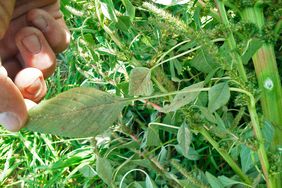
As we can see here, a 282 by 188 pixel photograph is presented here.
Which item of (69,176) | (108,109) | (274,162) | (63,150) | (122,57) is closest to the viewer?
(108,109)

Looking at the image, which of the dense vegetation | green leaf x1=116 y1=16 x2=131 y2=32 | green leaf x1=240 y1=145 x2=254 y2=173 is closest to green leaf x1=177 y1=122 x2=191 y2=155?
the dense vegetation

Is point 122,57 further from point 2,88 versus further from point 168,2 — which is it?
point 2,88

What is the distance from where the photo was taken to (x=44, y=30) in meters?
0.95

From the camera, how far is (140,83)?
724 mm

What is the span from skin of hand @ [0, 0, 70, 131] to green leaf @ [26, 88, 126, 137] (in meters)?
0.12

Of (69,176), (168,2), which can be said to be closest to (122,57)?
(168,2)

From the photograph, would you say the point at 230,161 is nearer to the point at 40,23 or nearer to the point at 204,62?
the point at 204,62

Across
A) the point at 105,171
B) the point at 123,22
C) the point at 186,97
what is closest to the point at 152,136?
the point at 105,171

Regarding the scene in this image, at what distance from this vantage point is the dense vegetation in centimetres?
73

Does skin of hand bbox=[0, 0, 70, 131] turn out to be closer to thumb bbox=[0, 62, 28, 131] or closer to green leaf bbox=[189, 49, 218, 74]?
thumb bbox=[0, 62, 28, 131]

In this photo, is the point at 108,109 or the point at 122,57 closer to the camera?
the point at 108,109

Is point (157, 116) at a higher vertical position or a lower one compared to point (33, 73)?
lower

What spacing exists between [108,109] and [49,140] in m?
0.89

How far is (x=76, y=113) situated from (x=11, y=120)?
0.38 feet
